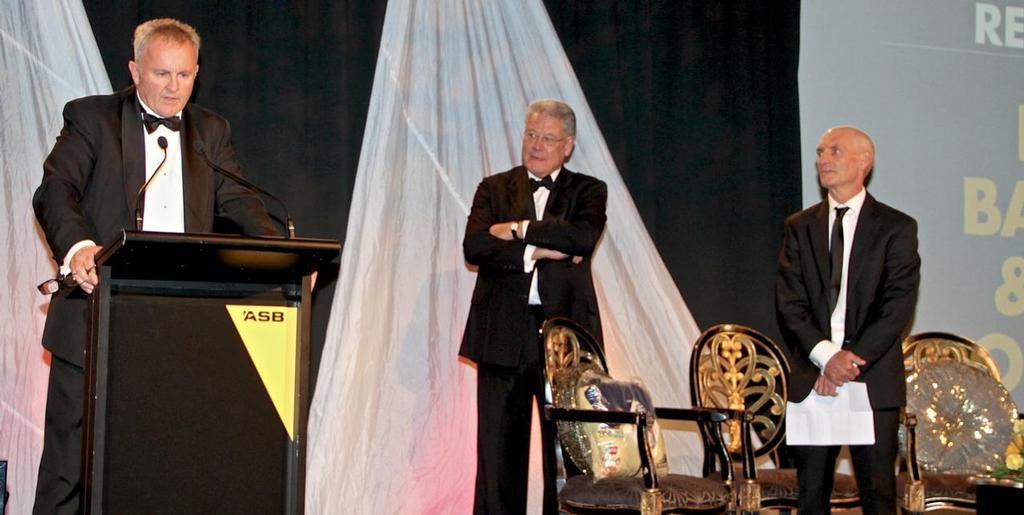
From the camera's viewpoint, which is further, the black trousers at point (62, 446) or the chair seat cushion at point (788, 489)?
the chair seat cushion at point (788, 489)

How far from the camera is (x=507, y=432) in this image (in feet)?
13.9

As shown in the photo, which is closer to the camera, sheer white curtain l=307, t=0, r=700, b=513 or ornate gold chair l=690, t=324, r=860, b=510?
ornate gold chair l=690, t=324, r=860, b=510

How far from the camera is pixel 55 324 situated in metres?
2.79

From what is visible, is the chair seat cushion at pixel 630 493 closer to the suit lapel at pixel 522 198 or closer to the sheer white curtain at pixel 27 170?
the suit lapel at pixel 522 198

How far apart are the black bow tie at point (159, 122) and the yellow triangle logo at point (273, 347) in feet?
2.11

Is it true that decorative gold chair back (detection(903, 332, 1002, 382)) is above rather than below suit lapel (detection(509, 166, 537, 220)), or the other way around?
below

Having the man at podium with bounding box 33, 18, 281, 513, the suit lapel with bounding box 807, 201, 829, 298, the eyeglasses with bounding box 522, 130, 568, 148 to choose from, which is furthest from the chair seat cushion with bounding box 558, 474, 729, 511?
the man at podium with bounding box 33, 18, 281, 513

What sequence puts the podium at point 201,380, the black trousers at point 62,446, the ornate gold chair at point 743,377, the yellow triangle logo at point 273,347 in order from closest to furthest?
the podium at point 201,380 → the yellow triangle logo at point 273,347 → the black trousers at point 62,446 → the ornate gold chair at point 743,377

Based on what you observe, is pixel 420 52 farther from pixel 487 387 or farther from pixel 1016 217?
pixel 1016 217

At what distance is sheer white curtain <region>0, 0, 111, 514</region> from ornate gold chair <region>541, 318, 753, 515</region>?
1.92 metres

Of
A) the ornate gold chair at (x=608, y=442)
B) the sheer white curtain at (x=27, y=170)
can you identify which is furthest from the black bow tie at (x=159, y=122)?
the sheer white curtain at (x=27, y=170)

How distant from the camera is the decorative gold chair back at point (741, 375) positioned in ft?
14.4

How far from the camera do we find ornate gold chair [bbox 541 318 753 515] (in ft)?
12.1

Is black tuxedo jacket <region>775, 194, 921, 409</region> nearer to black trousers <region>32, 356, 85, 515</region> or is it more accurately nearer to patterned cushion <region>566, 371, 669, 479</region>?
patterned cushion <region>566, 371, 669, 479</region>
